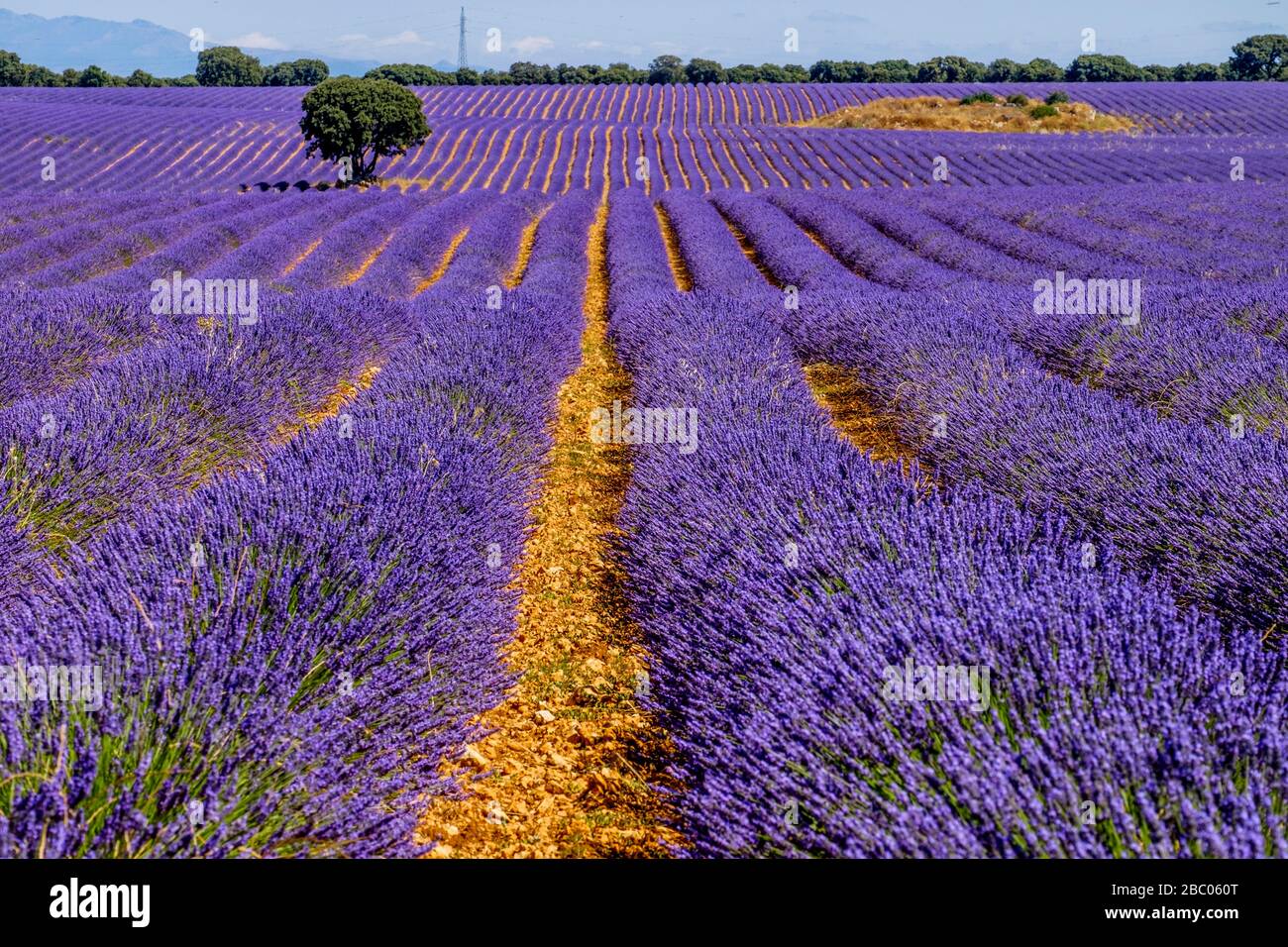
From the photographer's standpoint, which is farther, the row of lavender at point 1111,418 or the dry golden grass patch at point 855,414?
the dry golden grass patch at point 855,414

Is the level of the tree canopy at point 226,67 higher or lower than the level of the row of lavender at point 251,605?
higher

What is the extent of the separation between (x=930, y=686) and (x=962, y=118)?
1756 inches

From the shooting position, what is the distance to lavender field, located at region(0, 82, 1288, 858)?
149cm

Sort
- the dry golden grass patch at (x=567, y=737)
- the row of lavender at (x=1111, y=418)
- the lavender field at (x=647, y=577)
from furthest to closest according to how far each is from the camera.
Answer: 1. the row of lavender at (x=1111, y=418)
2. the dry golden grass patch at (x=567, y=737)
3. the lavender field at (x=647, y=577)

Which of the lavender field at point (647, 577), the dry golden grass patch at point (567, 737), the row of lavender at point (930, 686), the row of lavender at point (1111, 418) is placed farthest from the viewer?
the row of lavender at point (1111, 418)

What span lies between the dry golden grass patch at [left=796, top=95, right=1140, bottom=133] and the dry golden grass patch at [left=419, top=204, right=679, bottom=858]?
4137 cm

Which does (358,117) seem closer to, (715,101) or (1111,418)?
(1111,418)

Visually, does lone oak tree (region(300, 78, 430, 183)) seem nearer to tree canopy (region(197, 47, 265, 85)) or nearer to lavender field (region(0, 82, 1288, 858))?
lavender field (region(0, 82, 1288, 858))

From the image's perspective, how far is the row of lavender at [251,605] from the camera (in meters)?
1.51

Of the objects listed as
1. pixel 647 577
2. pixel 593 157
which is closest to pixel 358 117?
pixel 593 157

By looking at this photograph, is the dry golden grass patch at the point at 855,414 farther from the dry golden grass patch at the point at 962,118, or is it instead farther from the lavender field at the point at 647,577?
the dry golden grass patch at the point at 962,118

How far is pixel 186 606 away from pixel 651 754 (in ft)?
4.15

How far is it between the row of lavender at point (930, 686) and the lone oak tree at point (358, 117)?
2294 cm

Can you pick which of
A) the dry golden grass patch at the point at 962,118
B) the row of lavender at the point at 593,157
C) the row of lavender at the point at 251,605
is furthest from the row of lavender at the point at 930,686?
the dry golden grass patch at the point at 962,118
